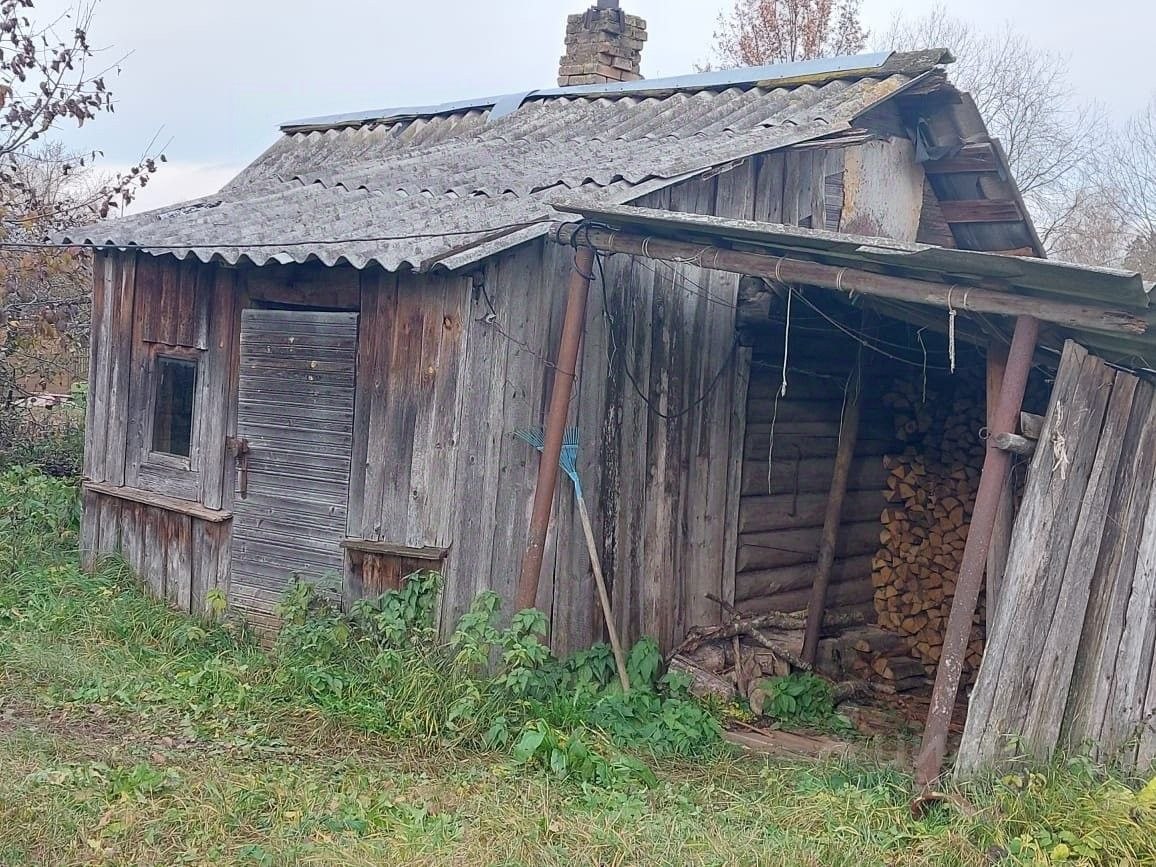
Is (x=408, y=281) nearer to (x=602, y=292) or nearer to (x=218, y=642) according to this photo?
(x=602, y=292)

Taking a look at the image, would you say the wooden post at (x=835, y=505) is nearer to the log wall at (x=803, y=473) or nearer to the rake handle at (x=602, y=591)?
the log wall at (x=803, y=473)

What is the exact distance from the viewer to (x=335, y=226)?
24.4ft

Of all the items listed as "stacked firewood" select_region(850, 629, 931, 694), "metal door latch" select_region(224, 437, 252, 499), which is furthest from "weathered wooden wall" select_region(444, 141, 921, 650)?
"metal door latch" select_region(224, 437, 252, 499)

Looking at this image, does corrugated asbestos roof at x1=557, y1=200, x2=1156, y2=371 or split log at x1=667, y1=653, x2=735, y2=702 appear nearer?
corrugated asbestos roof at x1=557, y1=200, x2=1156, y2=371

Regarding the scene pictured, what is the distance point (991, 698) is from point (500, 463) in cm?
296

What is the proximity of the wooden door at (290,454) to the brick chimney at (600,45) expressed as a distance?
15.3 ft

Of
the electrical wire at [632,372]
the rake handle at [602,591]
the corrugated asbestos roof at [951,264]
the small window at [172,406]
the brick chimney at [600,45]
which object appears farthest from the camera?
the brick chimney at [600,45]

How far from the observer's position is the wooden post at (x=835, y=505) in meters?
8.51

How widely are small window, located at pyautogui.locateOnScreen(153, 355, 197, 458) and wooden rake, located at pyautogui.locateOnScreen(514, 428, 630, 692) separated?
10.1 ft

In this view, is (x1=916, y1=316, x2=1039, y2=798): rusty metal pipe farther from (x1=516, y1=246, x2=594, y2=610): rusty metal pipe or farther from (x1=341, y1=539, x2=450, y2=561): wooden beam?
(x1=341, y1=539, x2=450, y2=561): wooden beam

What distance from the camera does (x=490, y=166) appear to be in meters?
8.51

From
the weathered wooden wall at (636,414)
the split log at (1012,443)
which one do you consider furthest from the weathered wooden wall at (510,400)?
the split log at (1012,443)

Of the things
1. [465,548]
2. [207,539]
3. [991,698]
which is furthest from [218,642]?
[991,698]

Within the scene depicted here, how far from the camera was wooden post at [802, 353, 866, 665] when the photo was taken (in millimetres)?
8508
